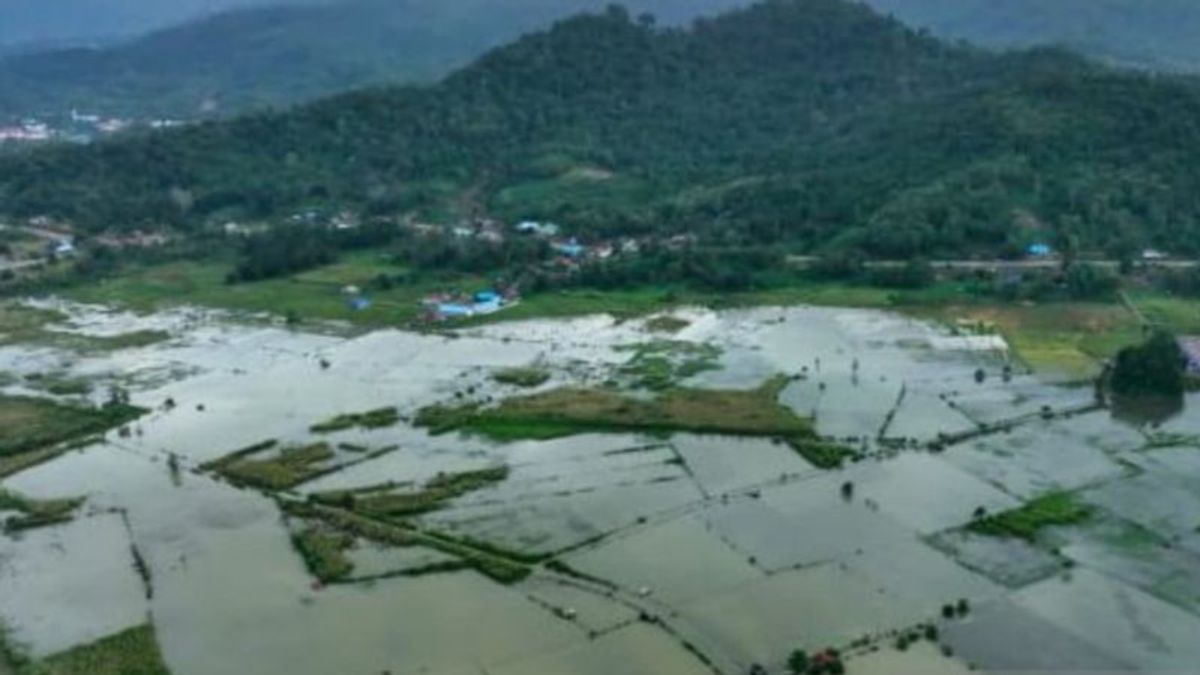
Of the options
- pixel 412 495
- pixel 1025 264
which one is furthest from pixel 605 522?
pixel 1025 264

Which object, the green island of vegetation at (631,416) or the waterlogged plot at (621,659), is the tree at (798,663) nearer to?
the waterlogged plot at (621,659)

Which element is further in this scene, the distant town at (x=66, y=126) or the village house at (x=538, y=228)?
the distant town at (x=66, y=126)

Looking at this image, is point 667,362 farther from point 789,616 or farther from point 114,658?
point 114,658

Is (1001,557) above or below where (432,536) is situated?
below

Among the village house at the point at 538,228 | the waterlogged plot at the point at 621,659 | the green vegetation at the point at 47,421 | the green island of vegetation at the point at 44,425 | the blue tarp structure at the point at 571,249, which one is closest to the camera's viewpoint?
the waterlogged plot at the point at 621,659

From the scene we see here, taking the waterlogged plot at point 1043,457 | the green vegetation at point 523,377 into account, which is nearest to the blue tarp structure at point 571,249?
the green vegetation at point 523,377

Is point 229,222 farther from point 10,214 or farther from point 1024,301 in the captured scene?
point 1024,301

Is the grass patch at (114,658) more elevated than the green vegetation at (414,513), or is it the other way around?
the green vegetation at (414,513)
